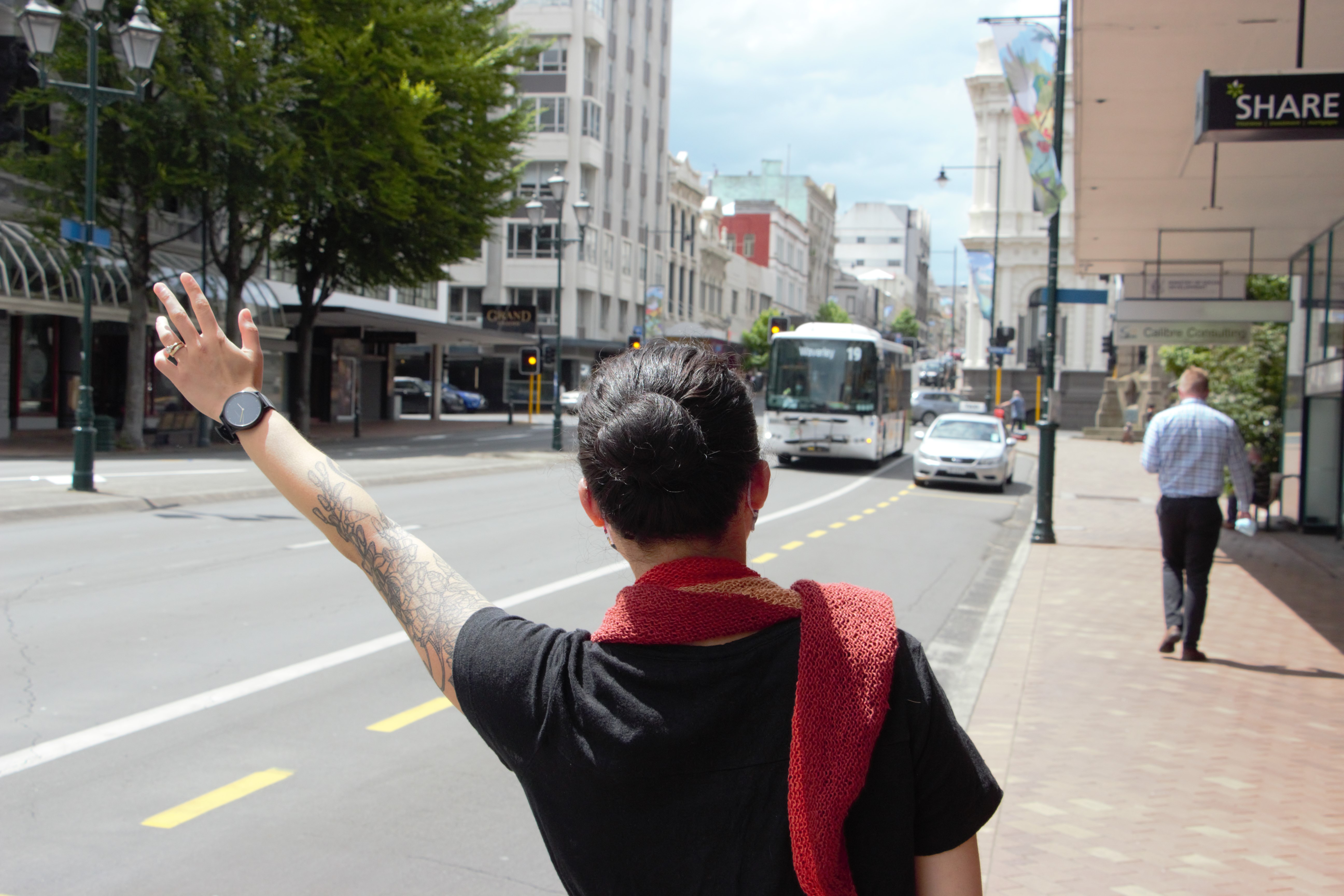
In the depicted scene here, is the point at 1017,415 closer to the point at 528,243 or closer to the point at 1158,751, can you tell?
the point at 528,243

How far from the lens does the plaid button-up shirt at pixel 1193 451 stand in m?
7.25

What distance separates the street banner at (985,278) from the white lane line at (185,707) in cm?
3851

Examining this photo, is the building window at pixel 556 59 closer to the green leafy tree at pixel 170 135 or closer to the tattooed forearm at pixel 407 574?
the green leafy tree at pixel 170 135

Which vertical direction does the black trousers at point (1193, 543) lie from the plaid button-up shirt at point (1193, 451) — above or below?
below

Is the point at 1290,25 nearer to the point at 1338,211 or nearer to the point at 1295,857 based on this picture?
the point at 1338,211

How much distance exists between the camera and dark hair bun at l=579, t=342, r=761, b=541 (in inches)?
61.5

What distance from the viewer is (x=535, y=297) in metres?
62.0

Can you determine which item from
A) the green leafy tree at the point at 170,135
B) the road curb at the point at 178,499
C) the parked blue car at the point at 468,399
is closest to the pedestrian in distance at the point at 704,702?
the road curb at the point at 178,499

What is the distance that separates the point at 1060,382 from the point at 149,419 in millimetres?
46590

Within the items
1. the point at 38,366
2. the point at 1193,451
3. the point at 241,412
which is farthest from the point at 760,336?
the point at 241,412

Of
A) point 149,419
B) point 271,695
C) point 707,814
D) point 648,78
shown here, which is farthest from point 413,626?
point 648,78

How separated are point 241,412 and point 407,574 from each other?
394 mm

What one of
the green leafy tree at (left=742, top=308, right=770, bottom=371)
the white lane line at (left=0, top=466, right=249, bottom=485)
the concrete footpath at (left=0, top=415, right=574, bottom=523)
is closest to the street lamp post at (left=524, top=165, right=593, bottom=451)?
the concrete footpath at (left=0, top=415, right=574, bottom=523)

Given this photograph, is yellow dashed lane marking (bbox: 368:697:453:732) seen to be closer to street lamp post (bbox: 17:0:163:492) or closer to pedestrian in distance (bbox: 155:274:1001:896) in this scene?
pedestrian in distance (bbox: 155:274:1001:896)
